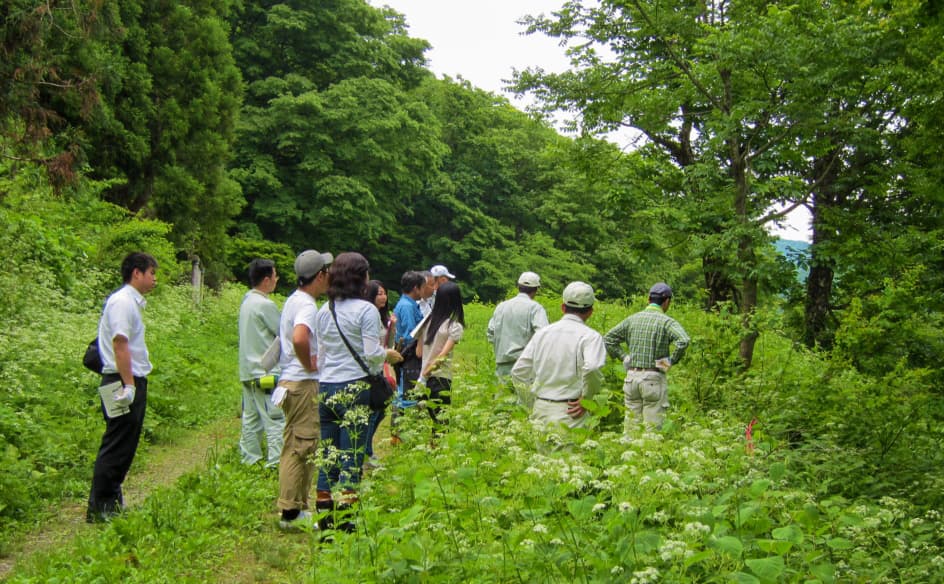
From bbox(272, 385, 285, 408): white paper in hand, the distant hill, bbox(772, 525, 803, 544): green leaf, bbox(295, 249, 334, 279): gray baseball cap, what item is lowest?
bbox(272, 385, 285, 408): white paper in hand

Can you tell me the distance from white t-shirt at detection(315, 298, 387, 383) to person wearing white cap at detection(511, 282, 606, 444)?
1.20m

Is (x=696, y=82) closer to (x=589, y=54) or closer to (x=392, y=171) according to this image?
(x=589, y=54)

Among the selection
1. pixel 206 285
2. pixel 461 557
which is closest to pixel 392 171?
pixel 206 285

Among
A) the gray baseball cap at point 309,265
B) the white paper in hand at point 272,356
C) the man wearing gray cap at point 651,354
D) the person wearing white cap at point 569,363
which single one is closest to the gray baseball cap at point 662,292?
the man wearing gray cap at point 651,354

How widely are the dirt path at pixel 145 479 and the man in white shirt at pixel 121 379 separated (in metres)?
0.28

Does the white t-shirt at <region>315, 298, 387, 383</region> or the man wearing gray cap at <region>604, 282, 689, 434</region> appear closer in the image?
the white t-shirt at <region>315, 298, 387, 383</region>

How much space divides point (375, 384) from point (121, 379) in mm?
2112

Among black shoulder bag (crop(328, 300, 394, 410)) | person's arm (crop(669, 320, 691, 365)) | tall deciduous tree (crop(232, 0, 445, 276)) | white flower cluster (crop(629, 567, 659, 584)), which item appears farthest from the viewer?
tall deciduous tree (crop(232, 0, 445, 276))

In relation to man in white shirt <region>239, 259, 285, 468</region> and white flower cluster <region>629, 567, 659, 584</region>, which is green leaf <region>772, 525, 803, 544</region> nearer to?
white flower cluster <region>629, 567, 659, 584</region>

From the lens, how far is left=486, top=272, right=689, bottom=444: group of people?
5.34 m

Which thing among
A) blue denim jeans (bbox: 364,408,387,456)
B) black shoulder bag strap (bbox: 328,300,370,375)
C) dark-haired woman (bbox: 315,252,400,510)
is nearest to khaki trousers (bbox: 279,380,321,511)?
dark-haired woman (bbox: 315,252,400,510)

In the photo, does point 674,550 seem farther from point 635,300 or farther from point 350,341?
point 635,300

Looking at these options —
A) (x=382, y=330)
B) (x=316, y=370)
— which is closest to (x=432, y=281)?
(x=382, y=330)

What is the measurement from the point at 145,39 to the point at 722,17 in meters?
14.5
